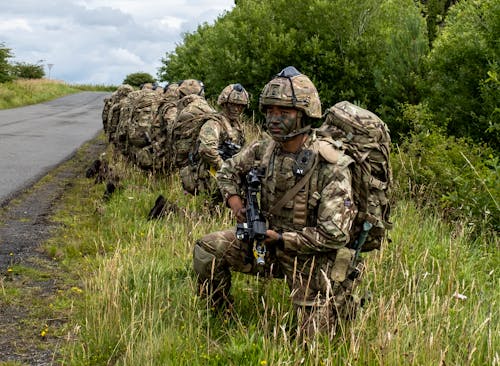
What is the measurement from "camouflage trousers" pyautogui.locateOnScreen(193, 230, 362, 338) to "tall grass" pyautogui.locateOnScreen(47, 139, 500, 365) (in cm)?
11

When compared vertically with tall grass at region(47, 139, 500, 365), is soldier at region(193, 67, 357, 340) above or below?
above

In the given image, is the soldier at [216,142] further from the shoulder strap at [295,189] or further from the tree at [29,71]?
the tree at [29,71]

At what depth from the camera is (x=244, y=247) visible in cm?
466

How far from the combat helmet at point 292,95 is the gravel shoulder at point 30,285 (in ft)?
6.13

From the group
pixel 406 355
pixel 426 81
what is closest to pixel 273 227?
pixel 406 355

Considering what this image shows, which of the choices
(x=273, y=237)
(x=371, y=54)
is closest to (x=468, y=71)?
(x=371, y=54)

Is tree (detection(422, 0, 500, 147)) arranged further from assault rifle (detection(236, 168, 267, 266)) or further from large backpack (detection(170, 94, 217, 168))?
assault rifle (detection(236, 168, 267, 266))

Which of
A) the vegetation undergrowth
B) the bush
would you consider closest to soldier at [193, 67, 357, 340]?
the bush

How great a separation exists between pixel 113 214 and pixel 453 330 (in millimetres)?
5009

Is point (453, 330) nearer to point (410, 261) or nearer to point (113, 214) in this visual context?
point (410, 261)

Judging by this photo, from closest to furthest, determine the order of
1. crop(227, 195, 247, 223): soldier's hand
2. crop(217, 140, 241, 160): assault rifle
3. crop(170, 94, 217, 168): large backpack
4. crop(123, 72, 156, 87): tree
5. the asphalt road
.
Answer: crop(227, 195, 247, 223): soldier's hand → crop(217, 140, 241, 160): assault rifle → crop(170, 94, 217, 168): large backpack → the asphalt road → crop(123, 72, 156, 87): tree

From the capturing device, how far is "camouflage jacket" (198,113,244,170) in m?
7.98

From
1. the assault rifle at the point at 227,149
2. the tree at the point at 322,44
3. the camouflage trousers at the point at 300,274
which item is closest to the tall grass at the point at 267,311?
the camouflage trousers at the point at 300,274

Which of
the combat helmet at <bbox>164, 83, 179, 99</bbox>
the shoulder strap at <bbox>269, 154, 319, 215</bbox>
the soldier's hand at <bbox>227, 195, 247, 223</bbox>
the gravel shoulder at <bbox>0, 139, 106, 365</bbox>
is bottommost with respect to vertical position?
the gravel shoulder at <bbox>0, 139, 106, 365</bbox>
